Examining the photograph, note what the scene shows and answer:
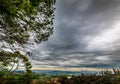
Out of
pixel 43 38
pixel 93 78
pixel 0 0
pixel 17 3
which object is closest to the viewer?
pixel 17 3

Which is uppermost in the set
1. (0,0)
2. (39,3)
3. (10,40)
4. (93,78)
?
(39,3)

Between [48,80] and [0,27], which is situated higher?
[0,27]

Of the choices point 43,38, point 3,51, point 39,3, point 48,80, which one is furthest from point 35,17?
point 48,80

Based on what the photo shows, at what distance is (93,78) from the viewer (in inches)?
571

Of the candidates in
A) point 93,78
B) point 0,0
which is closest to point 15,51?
point 0,0

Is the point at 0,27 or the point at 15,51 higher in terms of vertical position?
Result: the point at 0,27

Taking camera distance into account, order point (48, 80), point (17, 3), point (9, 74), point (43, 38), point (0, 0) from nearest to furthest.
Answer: point (17, 3)
point (0, 0)
point (48, 80)
point (9, 74)
point (43, 38)

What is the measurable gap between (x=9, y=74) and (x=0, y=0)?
651 centimetres

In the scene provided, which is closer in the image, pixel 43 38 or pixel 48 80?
pixel 48 80

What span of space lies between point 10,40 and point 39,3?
12.0 ft

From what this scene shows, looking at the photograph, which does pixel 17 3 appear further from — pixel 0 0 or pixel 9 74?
pixel 9 74

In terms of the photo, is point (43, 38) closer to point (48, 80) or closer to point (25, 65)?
point (25, 65)

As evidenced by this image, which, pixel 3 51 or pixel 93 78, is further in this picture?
pixel 3 51

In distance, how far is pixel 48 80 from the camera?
1576 cm
